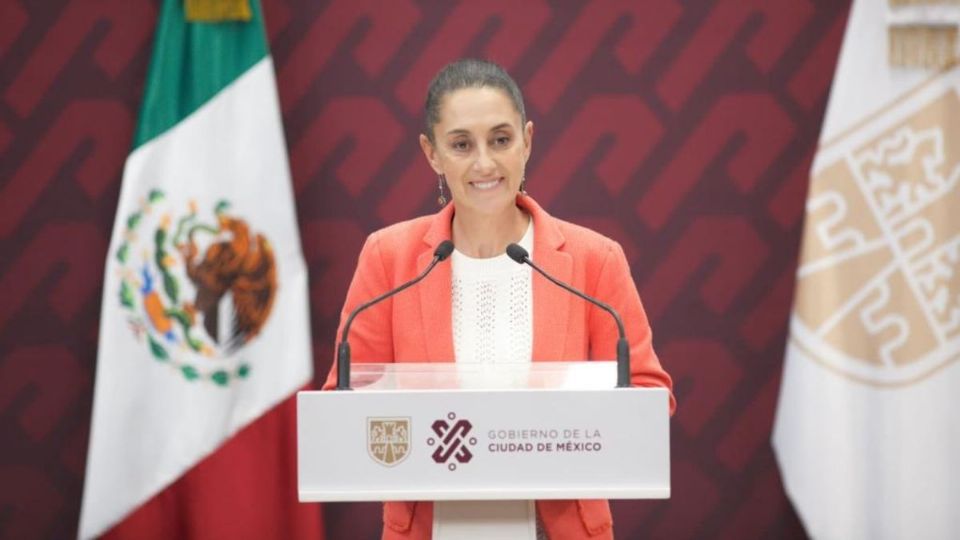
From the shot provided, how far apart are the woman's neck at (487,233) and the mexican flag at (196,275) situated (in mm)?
1535

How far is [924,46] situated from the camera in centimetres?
346

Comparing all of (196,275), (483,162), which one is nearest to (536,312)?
(483,162)

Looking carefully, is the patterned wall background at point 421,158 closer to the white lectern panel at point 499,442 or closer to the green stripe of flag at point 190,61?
the green stripe of flag at point 190,61

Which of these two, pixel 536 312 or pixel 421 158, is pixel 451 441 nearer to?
pixel 536 312

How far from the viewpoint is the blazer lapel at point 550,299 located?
1.96 meters

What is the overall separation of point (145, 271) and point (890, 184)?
7.63 feet

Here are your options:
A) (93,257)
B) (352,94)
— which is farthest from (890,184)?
(93,257)

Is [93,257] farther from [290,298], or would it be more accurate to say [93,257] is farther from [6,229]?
[290,298]

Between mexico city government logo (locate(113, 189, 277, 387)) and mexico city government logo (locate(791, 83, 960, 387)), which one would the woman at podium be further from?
mexico city government logo (locate(791, 83, 960, 387))

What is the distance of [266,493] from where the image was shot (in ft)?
11.9

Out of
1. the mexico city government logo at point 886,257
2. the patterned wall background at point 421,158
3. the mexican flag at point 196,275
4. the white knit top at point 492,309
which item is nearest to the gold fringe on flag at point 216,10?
the mexican flag at point 196,275

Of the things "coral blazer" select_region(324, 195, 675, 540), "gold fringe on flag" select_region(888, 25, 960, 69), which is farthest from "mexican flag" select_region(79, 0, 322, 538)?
"gold fringe on flag" select_region(888, 25, 960, 69)

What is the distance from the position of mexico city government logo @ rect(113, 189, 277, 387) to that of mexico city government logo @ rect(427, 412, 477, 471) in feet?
6.72

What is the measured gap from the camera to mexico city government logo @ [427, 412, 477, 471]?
5.22ft
